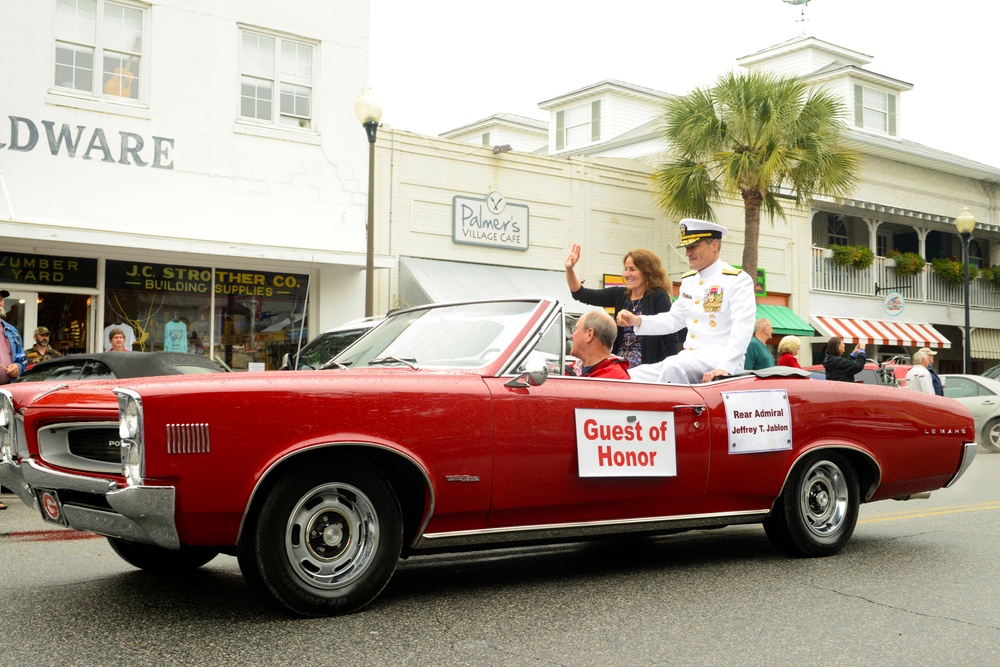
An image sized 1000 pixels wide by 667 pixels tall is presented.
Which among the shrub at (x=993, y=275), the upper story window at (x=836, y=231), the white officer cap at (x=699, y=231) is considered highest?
the upper story window at (x=836, y=231)

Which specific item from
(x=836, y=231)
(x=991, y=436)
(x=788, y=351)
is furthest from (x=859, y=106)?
(x=788, y=351)

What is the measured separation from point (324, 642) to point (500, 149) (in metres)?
16.6

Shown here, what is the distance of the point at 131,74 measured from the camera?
1563 cm

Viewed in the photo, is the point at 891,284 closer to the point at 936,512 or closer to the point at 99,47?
the point at 936,512

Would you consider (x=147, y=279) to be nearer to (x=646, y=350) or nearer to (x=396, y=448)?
(x=646, y=350)

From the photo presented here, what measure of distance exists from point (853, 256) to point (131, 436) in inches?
1010

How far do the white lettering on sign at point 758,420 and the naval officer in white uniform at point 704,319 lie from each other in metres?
0.24

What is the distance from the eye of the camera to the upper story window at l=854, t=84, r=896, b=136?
29.3m

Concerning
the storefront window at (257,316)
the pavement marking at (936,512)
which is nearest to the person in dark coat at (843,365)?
the pavement marking at (936,512)

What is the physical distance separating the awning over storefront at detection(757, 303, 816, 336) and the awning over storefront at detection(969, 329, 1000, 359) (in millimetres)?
9100

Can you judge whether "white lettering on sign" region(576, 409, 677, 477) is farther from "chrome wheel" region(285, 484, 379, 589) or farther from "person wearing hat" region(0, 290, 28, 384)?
"person wearing hat" region(0, 290, 28, 384)

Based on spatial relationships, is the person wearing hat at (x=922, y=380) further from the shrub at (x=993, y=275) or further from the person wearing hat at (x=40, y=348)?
the shrub at (x=993, y=275)

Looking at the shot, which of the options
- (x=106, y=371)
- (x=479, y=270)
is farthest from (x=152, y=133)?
(x=106, y=371)

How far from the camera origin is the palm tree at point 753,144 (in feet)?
66.2
